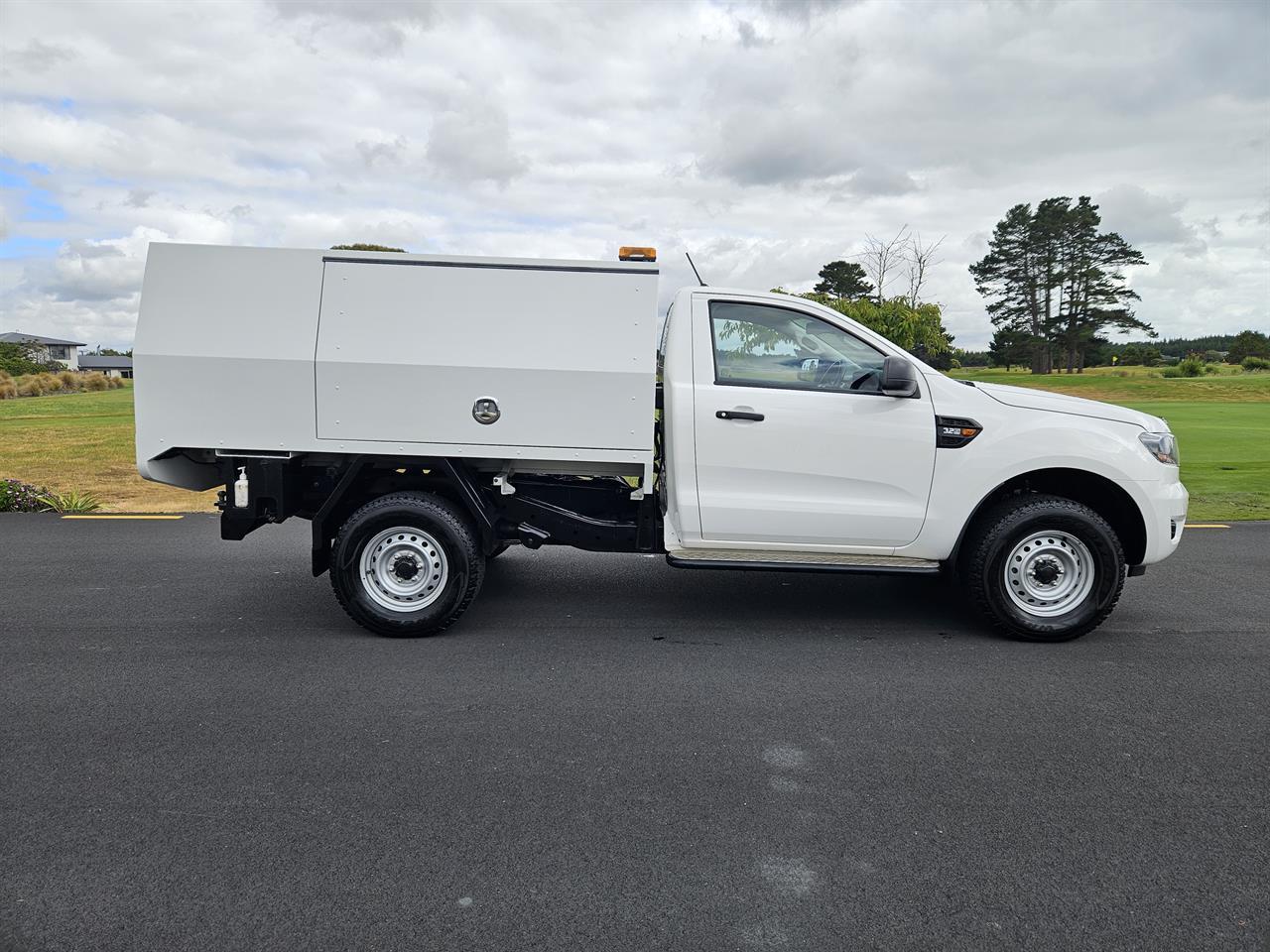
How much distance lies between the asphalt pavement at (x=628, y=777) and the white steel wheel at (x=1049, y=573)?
27 centimetres

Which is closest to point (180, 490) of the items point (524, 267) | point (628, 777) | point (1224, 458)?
point (524, 267)

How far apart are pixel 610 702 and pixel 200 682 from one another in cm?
216

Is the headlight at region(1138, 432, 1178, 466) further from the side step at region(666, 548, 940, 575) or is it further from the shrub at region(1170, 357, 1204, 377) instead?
the shrub at region(1170, 357, 1204, 377)

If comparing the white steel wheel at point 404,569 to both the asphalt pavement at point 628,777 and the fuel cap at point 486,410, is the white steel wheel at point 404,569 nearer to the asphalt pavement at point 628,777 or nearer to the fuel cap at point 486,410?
the asphalt pavement at point 628,777

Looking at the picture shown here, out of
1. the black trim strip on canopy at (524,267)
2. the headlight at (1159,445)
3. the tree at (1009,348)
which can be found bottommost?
the headlight at (1159,445)

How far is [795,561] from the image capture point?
5.68 meters

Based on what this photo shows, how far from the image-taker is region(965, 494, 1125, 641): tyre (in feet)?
18.4

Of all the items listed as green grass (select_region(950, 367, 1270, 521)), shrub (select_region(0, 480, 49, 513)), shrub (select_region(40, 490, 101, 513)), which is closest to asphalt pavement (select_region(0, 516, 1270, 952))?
green grass (select_region(950, 367, 1270, 521))

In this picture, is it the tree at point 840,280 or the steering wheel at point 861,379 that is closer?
the steering wheel at point 861,379

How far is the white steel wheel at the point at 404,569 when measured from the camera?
5664 mm

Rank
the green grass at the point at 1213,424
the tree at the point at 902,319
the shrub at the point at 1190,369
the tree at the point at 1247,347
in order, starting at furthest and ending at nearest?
the tree at the point at 1247,347 < the shrub at the point at 1190,369 < the tree at the point at 902,319 < the green grass at the point at 1213,424

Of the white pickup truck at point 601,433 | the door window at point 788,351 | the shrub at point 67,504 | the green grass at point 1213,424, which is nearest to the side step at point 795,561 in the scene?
the white pickup truck at point 601,433

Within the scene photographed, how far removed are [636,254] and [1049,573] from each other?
10.5 ft

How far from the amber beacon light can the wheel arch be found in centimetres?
248
